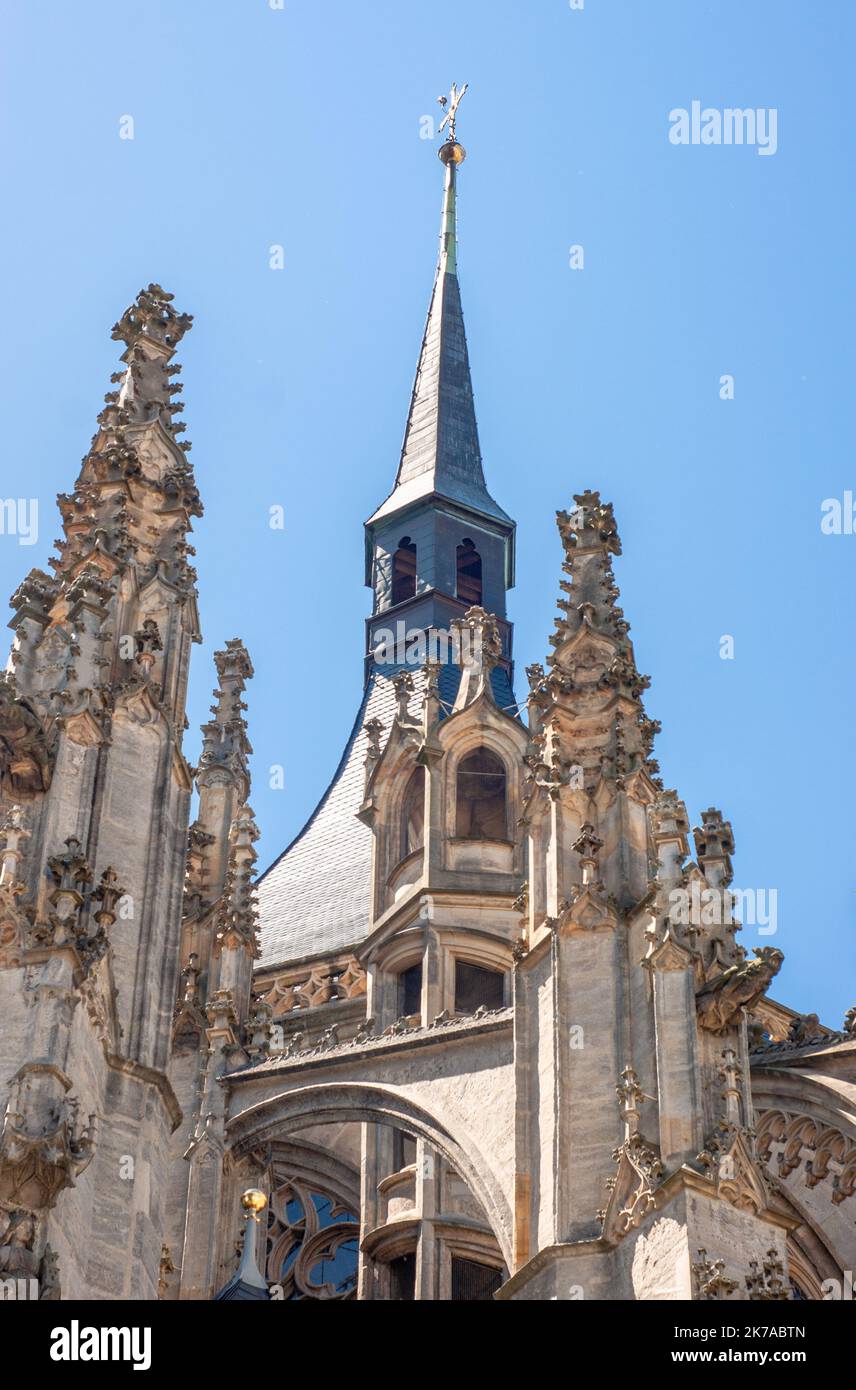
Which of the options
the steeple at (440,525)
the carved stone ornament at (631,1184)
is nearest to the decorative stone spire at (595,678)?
the carved stone ornament at (631,1184)

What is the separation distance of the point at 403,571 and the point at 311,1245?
68.4 ft

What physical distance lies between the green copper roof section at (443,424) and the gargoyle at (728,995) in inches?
1200

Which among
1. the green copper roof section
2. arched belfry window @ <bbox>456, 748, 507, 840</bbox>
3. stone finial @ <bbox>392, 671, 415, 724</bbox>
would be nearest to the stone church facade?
arched belfry window @ <bbox>456, 748, 507, 840</bbox>

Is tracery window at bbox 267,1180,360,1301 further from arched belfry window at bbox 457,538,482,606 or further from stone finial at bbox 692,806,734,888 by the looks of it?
arched belfry window at bbox 457,538,482,606

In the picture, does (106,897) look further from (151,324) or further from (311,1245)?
(311,1245)

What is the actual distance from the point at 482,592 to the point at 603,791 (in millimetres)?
27418

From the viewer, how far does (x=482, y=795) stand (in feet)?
115

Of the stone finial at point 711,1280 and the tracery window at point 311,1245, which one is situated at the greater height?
the tracery window at point 311,1245

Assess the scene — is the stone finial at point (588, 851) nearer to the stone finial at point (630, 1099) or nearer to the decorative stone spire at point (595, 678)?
the decorative stone spire at point (595, 678)

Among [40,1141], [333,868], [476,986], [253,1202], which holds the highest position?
[333,868]

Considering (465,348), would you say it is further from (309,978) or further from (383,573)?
(309,978)

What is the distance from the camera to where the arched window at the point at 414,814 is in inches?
1379

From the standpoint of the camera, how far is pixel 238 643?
34.4 meters

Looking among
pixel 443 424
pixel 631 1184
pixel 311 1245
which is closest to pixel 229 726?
pixel 311 1245
